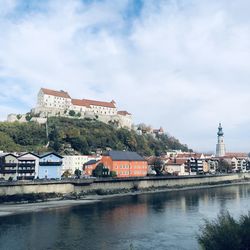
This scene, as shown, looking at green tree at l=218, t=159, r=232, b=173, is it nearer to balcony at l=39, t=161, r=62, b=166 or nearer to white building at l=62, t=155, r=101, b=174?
white building at l=62, t=155, r=101, b=174

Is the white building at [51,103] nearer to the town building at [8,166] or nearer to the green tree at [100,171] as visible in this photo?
the green tree at [100,171]

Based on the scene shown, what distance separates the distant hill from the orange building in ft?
28.2

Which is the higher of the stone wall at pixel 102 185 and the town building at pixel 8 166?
the town building at pixel 8 166

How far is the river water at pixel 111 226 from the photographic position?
652 inches

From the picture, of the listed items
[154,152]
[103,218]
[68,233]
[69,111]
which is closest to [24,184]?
[103,218]

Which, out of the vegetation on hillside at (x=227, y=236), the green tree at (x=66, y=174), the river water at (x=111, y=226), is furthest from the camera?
the green tree at (x=66, y=174)

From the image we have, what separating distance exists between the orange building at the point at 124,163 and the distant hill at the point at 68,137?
858cm

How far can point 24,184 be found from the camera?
31.4 metres

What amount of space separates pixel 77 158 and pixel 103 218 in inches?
1026

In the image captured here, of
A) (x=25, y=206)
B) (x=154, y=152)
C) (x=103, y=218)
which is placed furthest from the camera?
(x=154, y=152)

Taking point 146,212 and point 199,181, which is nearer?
point 146,212

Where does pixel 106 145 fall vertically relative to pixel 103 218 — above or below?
above

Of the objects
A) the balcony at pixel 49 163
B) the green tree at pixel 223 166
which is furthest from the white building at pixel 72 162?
the green tree at pixel 223 166

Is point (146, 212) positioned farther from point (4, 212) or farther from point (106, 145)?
point (106, 145)
